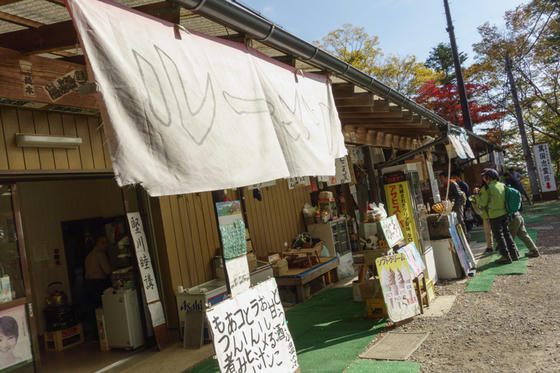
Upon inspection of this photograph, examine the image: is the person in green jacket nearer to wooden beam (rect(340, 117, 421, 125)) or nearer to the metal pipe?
wooden beam (rect(340, 117, 421, 125))

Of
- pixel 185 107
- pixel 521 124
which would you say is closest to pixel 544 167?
pixel 521 124

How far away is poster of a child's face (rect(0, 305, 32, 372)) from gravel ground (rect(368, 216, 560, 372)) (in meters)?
4.54

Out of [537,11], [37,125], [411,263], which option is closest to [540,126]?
[537,11]

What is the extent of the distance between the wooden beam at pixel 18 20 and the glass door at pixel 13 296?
2541 mm

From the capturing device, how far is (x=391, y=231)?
6223 millimetres

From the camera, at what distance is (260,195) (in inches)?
342

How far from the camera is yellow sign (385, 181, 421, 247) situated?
7375mm

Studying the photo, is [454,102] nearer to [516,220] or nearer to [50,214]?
[516,220]

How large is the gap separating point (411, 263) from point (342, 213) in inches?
238

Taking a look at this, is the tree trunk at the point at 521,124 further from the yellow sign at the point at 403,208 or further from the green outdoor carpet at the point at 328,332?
the green outdoor carpet at the point at 328,332

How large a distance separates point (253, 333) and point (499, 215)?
7.25m

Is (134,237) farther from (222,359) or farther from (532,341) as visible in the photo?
(532,341)

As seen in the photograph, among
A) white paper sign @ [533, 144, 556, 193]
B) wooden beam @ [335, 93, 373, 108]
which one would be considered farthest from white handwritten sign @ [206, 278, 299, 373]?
white paper sign @ [533, 144, 556, 193]

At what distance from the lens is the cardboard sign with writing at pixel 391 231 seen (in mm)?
6004
